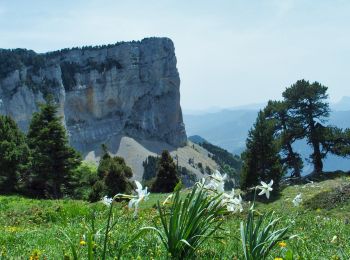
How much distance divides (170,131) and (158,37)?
125 feet

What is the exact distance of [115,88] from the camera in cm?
18738

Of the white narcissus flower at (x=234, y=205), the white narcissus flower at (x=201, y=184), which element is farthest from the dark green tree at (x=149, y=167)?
the white narcissus flower at (x=234, y=205)

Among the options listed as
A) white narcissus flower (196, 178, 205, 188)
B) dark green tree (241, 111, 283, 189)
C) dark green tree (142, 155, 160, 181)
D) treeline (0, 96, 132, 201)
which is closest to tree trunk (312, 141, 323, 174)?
dark green tree (241, 111, 283, 189)

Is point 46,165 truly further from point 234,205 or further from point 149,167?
point 149,167

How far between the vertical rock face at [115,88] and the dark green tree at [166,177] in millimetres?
122756

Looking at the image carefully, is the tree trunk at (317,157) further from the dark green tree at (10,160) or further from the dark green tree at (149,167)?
the dark green tree at (149,167)

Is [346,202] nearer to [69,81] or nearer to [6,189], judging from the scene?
[6,189]

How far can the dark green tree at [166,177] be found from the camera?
1721 inches

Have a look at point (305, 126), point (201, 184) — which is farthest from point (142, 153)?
point (201, 184)

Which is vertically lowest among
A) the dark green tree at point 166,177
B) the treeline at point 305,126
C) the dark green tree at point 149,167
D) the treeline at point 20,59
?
the dark green tree at point 149,167

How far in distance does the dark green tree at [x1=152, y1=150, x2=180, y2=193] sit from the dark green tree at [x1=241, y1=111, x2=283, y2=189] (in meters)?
8.83

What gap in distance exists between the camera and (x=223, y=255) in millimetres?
5484

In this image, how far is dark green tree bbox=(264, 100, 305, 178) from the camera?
4800cm

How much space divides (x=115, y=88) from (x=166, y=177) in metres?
147
